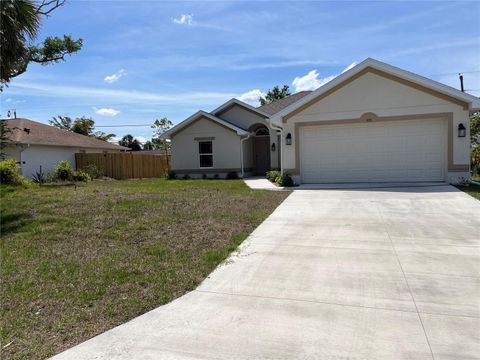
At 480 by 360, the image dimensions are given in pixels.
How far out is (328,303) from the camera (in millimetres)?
4328

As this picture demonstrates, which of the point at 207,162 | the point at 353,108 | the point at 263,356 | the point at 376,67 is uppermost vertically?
the point at 376,67

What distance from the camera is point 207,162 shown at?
2361 centimetres

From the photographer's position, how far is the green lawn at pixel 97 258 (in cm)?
393

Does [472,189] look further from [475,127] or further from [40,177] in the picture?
[40,177]

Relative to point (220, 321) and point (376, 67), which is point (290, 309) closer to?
point (220, 321)

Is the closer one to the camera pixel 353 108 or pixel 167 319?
pixel 167 319

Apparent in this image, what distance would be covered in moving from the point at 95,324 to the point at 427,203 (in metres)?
8.96

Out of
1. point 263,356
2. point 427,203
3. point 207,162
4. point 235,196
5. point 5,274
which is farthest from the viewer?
point 207,162

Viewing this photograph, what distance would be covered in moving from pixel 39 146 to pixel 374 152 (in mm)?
18666

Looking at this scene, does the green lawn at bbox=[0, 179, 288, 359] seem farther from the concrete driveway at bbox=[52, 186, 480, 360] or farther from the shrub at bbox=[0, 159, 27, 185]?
the shrub at bbox=[0, 159, 27, 185]

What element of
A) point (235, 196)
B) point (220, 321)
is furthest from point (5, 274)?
point (235, 196)

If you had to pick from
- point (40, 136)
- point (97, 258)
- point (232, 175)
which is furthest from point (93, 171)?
point (97, 258)

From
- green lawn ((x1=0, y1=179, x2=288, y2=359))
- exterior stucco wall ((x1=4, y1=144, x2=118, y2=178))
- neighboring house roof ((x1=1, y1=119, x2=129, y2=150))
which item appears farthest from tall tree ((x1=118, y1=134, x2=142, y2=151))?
green lawn ((x1=0, y1=179, x2=288, y2=359))

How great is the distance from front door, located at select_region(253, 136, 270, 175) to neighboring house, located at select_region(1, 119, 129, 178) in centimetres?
1173
